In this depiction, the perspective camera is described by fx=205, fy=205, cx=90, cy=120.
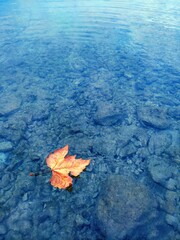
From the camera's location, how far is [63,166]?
3.46 metres

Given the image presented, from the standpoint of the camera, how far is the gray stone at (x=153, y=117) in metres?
4.51

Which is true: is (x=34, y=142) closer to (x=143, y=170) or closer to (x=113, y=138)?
(x=113, y=138)

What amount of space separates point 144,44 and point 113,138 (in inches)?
220

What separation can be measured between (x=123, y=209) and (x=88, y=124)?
2.09 m

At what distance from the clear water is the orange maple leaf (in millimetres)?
116

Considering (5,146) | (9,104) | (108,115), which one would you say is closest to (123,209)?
(108,115)

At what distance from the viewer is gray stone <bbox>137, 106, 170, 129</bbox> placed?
4.51 metres

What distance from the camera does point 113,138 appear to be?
426cm

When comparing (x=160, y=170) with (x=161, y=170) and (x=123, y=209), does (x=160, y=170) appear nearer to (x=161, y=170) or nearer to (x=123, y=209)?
(x=161, y=170)

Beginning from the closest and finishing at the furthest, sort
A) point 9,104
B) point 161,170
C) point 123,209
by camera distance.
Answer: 1. point 123,209
2. point 161,170
3. point 9,104

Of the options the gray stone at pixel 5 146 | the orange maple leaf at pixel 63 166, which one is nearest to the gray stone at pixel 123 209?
the orange maple leaf at pixel 63 166

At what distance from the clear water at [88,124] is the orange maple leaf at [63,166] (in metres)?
0.12

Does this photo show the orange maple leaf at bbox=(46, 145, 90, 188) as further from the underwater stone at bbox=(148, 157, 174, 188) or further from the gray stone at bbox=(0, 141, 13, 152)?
the underwater stone at bbox=(148, 157, 174, 188)

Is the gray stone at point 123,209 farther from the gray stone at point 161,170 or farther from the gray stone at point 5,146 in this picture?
the gray stone at point 5,146
